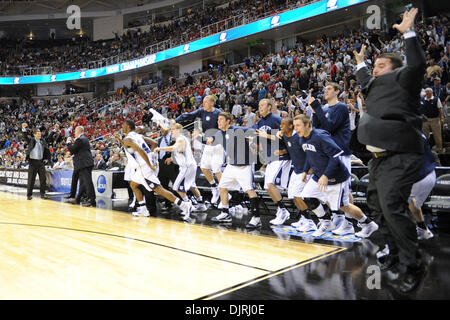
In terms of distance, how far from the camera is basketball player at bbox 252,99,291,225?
540 cm

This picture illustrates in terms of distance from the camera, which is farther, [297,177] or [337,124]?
[297,177]

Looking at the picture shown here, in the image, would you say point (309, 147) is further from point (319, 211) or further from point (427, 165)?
point (427, 165)

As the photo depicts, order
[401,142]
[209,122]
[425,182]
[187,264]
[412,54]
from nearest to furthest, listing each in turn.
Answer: [412,54]
[401,142]
[187,264]
[425,182]
[209,122]

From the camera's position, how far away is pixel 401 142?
2.69m

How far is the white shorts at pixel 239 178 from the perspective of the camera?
5359 mm

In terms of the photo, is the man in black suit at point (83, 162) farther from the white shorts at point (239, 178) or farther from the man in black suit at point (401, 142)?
the man in black suit at point (401, 142)

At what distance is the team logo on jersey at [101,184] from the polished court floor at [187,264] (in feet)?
13.4

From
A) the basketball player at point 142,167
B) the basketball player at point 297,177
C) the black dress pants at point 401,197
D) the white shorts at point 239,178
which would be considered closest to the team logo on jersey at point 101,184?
the basketball player at point 142,167

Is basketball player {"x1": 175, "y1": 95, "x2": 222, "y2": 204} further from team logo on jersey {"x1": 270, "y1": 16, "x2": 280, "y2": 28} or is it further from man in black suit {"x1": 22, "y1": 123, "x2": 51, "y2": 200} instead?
team logo on jersey {"x1": 270, "y1": 16, "x2": 280, "y2": 28}

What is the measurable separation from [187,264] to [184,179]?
3.27 meters

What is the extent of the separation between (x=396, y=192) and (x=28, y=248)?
392 centimetres

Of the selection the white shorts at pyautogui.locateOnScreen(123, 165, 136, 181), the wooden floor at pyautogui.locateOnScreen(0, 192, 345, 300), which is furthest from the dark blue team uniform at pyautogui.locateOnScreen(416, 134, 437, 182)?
the white shorts at pyautogui.locateOnScreen(123, 165, 136, 181)

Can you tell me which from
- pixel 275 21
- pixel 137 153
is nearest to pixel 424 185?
pixel 137 153
